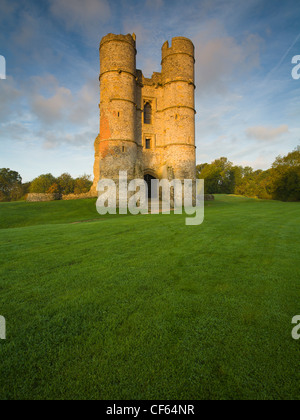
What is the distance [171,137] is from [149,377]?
22.8m

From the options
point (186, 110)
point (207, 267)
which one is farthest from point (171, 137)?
point (207, 267)

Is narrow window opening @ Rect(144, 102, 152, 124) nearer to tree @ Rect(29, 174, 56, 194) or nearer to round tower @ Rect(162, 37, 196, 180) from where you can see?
round tower @ Rect(162, 37, 196, 180)

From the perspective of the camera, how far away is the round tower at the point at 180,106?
71.4 feet

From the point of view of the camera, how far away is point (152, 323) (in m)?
2.21

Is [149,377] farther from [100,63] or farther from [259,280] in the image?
[100,63]

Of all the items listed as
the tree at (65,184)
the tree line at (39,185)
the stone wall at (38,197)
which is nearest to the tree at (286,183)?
the stone wall at (38,197)

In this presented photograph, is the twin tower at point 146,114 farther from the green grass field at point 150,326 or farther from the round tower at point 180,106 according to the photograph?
the green grass field at point 150,326

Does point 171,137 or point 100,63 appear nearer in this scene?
point 100,63

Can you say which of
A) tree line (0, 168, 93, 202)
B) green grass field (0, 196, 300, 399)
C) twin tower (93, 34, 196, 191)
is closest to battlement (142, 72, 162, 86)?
twin tower (93, 34, 196, 191)

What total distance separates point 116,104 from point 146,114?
17.3 ft

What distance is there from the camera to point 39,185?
51.4m

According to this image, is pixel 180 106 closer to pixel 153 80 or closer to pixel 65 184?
pixel 153 80

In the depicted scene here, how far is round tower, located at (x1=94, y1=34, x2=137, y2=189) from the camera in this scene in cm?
1980
